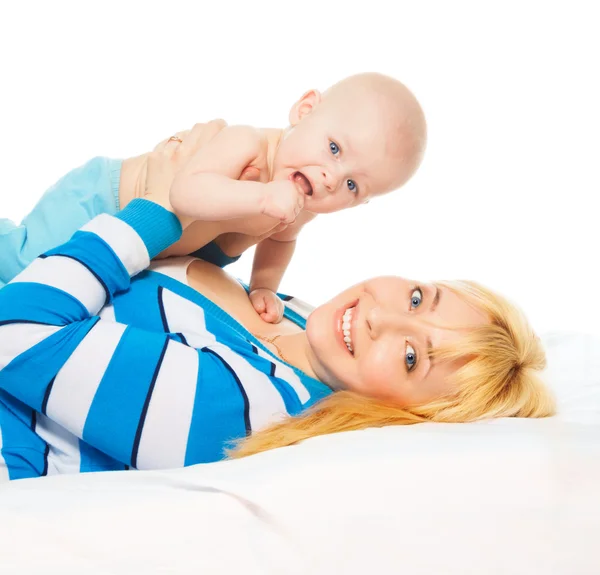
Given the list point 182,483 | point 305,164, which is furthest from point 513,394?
point 182,483

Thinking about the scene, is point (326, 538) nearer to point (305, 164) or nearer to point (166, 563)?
point (166, 563)

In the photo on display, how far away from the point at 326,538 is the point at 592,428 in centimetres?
52

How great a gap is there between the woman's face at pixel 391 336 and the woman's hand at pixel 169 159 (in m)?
0.41

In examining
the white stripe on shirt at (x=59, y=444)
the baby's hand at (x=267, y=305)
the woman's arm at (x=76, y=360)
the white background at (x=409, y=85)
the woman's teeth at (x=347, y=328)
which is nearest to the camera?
the woman's arm at (x=76, y=360)

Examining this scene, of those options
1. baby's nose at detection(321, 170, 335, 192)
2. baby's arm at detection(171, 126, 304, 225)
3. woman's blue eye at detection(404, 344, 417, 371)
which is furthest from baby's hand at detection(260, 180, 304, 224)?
woman's blue eye at detection(404, 344, 417, 371)

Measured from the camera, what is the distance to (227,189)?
5.14 ft

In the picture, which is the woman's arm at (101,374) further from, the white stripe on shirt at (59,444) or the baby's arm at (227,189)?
the baby's arm at (227,189)

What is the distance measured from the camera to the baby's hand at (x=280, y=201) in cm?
152

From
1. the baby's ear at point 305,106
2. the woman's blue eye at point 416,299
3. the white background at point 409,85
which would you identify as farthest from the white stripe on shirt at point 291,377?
the white background at point 409,85

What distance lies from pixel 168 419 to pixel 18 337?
30 cm

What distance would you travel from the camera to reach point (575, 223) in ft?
9.12

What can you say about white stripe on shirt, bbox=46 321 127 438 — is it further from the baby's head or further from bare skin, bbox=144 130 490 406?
the baby's head

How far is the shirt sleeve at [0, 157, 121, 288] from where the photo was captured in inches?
70.7

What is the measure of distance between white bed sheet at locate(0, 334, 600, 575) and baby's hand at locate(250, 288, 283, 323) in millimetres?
789
